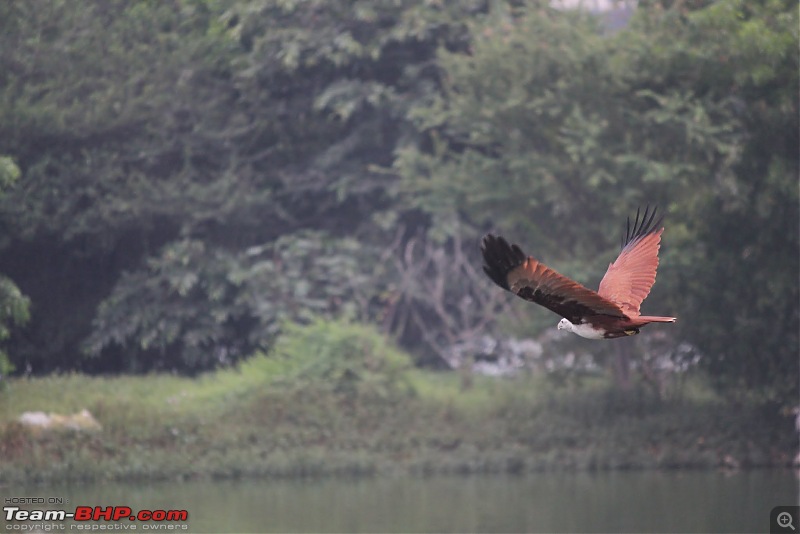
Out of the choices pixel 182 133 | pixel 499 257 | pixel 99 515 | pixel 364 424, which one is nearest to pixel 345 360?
pixel 364 424

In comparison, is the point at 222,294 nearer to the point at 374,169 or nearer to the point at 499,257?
the point at 374,169

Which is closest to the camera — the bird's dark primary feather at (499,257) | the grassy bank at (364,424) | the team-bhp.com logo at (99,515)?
the bird's dark primary feather at (499,257)

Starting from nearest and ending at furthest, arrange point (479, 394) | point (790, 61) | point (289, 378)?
1. point (790, 61)
2. point (289, 378)
3. point (479, 394)

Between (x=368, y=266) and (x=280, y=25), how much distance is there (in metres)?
3.86

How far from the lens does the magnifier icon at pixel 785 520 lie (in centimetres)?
1044

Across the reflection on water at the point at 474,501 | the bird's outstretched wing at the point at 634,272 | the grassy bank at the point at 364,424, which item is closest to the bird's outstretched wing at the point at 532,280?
the bird's outstretched wing at the point at 634,272

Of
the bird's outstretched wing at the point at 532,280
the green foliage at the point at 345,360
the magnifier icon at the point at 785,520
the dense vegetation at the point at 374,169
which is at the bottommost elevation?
the magnifier icon at the point at 785,520

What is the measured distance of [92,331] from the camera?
1650 cm

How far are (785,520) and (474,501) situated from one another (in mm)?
3130

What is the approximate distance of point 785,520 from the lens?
10539mm

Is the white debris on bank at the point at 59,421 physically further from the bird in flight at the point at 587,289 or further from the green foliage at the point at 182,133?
the bird in flight at the point at 587,289

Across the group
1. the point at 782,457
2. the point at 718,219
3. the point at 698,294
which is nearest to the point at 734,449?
the point at 782,457

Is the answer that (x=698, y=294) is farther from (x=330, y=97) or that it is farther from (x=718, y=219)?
(x=330, y=97)

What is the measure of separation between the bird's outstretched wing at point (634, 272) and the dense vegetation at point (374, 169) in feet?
19.3
